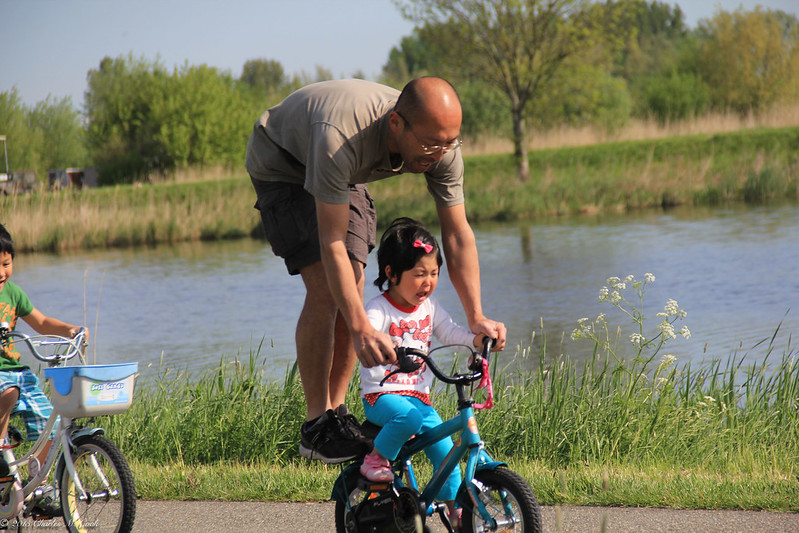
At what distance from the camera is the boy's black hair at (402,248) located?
131 inches

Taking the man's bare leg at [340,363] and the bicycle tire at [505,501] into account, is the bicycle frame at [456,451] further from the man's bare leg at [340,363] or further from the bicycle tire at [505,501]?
the man's bare leg at [340,363]

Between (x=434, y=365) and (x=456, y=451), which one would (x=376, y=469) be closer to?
(x=456, y=451)

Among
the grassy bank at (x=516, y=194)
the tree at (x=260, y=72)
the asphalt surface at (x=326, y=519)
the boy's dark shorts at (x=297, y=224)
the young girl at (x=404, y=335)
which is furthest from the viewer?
the tree at (x=260, y=72)

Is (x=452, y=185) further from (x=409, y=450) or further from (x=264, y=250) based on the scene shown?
(x=264, y=250)

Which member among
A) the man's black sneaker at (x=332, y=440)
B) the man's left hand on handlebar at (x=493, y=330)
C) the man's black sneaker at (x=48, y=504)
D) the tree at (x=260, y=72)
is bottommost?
the man's black sneaker at (x=48, y=504)

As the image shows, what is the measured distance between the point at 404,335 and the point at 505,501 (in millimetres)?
716

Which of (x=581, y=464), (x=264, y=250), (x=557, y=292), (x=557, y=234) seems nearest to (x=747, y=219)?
(x=557, y=234)

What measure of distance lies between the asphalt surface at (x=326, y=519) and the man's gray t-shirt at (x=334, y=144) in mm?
1367

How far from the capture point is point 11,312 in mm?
4402

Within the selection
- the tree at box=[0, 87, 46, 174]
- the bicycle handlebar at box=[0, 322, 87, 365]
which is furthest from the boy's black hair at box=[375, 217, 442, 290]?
the tree at box=[0, 87, 46, 174]

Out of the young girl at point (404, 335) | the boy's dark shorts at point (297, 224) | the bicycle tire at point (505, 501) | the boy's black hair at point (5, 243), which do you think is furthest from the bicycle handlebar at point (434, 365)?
the boy's black hair at point (5, 243)

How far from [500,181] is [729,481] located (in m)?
23.1

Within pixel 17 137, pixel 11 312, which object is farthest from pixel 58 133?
pixel 11 312

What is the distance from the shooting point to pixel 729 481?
159 inches
